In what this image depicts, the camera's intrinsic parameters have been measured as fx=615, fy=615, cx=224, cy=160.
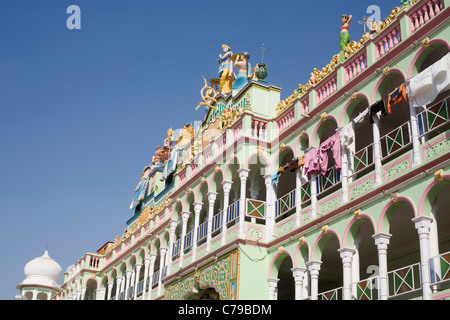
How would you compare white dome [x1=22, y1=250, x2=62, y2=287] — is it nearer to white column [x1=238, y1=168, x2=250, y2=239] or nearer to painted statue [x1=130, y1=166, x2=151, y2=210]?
painted statue [x1=130, y1=166, x2=151, y2=210]

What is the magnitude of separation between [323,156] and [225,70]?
1184 cm

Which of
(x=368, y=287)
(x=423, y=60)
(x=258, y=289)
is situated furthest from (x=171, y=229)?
(x=423, y=60)

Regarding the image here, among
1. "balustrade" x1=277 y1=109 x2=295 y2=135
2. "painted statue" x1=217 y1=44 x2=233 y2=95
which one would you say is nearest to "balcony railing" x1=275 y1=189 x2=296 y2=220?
"balustrade" x1=277 y1=109 x2=295 y2=135

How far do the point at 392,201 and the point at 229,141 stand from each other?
931 cm

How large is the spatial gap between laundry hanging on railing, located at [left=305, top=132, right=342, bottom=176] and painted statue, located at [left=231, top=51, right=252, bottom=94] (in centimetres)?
810

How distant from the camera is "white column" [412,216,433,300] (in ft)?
48.3

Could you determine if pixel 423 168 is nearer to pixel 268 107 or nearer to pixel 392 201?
pixel 392 201

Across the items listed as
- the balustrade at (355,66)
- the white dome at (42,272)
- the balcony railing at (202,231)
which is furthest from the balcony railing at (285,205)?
the white dome at (42,272)

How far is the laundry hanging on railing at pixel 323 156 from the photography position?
19.5 meters

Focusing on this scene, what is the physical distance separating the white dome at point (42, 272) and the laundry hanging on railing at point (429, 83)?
42.8 metres

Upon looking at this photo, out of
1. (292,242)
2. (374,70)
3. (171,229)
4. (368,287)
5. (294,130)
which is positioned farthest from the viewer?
(171,229)

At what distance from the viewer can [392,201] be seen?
54.9 feet

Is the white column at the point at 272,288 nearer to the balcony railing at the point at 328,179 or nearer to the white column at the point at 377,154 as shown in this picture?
the balcony railing at the point at 328,179

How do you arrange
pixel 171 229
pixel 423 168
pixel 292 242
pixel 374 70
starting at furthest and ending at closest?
pixel 171 229, pixel 292 242, pixel 374 70, pixel 423 168
